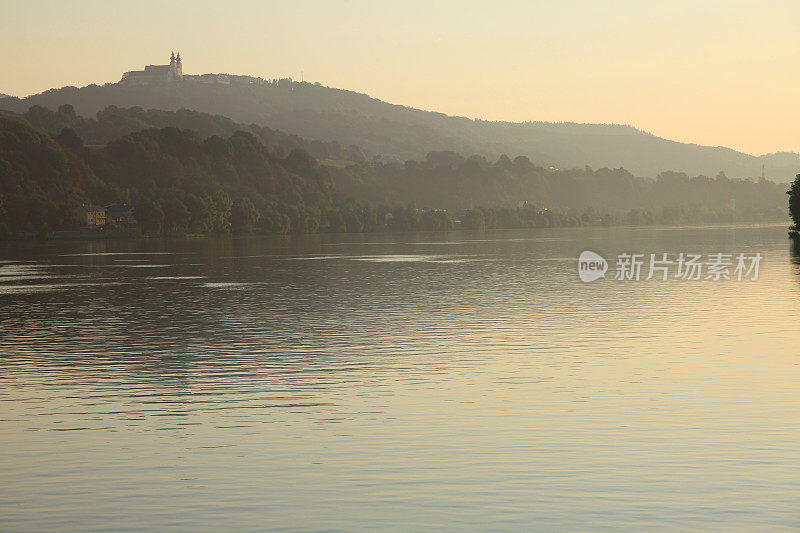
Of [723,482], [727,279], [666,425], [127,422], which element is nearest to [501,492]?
[723,482]

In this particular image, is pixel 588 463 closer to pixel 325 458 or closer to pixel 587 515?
pixel 587 515

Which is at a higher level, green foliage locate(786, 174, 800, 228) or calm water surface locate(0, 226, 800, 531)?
green foliage locate(786, 174, 800, 228)

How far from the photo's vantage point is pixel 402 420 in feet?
77.9

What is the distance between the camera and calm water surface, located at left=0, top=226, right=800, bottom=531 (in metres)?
16.4

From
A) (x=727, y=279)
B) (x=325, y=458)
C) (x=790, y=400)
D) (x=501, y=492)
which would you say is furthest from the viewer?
(x=727, y=279)

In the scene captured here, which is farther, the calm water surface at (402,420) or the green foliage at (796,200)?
the green foliage at (796,200)

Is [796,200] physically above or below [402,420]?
above

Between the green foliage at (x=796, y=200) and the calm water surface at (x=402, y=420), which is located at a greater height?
the green foliage at (x=796, y=200)

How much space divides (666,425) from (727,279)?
63.3 m

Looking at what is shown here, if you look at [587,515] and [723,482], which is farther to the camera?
[723,482]

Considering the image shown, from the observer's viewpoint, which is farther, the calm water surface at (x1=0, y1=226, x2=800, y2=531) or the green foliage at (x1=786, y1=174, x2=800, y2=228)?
the green foliage at (x1=786, y1=174, x2=800, y2=228)

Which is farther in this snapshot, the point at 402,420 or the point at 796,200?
the point at 796,200

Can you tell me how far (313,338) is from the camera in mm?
Answer: 42094

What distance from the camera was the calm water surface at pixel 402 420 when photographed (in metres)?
16.4
